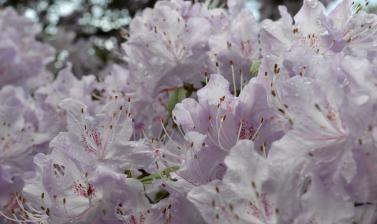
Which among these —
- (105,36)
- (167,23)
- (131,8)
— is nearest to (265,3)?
(131,8)

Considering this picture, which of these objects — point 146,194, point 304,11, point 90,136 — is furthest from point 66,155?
point 304,11

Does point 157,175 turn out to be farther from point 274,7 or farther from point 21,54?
point 274,7

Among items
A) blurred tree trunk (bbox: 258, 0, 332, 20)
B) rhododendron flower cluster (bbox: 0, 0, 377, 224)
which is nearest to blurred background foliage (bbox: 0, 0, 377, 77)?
blurred tree trunk (bbox: 258, 0, 332, 20)

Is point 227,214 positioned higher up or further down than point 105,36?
higher up

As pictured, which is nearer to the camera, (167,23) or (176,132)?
(176,132)

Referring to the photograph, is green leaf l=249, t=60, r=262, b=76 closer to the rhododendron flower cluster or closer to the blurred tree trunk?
the rhododendron flower cluster

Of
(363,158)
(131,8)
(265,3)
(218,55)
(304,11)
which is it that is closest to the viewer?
(363,158)

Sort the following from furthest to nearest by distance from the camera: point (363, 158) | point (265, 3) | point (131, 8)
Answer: point (265, 3) < point (131, 8) < point (363, 158)

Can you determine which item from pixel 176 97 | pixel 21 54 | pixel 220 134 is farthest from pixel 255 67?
pixel 21 54

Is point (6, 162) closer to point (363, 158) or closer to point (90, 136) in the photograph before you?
point (90, 136)

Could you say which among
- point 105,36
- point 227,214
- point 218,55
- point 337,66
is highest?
point 337,66
